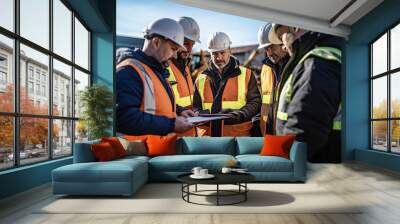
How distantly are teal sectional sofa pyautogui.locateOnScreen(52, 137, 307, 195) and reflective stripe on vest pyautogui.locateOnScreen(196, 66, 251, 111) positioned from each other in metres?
1.92

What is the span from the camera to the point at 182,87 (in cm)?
859

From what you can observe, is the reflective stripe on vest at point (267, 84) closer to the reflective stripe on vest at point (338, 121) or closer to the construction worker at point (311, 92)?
the construction worker at point (311, 92)

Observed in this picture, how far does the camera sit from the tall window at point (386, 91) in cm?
762

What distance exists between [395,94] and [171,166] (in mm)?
4958

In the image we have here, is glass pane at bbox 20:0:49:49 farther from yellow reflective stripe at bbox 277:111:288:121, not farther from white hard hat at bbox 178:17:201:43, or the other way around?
yellow reflective stripe at bbox 277:111:288:121

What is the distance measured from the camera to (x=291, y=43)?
8.66m

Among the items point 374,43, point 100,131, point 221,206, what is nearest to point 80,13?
point 100,131

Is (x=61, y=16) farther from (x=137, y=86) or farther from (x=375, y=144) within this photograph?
(x=375, y=144)

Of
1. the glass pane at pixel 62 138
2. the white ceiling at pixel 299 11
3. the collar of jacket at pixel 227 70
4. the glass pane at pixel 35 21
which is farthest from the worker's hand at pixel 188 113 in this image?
the glass pane at pixel 35 21

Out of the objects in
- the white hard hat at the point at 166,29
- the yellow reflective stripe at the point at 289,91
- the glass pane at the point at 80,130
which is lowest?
the glass pane at the point at 80,130

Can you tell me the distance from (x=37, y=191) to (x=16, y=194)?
342 mm

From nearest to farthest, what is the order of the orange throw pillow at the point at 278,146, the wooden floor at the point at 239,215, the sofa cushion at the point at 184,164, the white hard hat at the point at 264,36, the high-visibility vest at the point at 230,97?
the wooden floor at the point at 239,215 → the sofa cushion at the point at 184,164 → the orange throw pillow at the point at 278,146 → the high-visibility vest at the point at 230,97 → the white hard hat at the point at 264,36

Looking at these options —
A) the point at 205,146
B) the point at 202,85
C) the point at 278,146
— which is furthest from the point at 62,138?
the point at 278,146

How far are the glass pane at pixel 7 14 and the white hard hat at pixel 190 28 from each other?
14.2 feet
